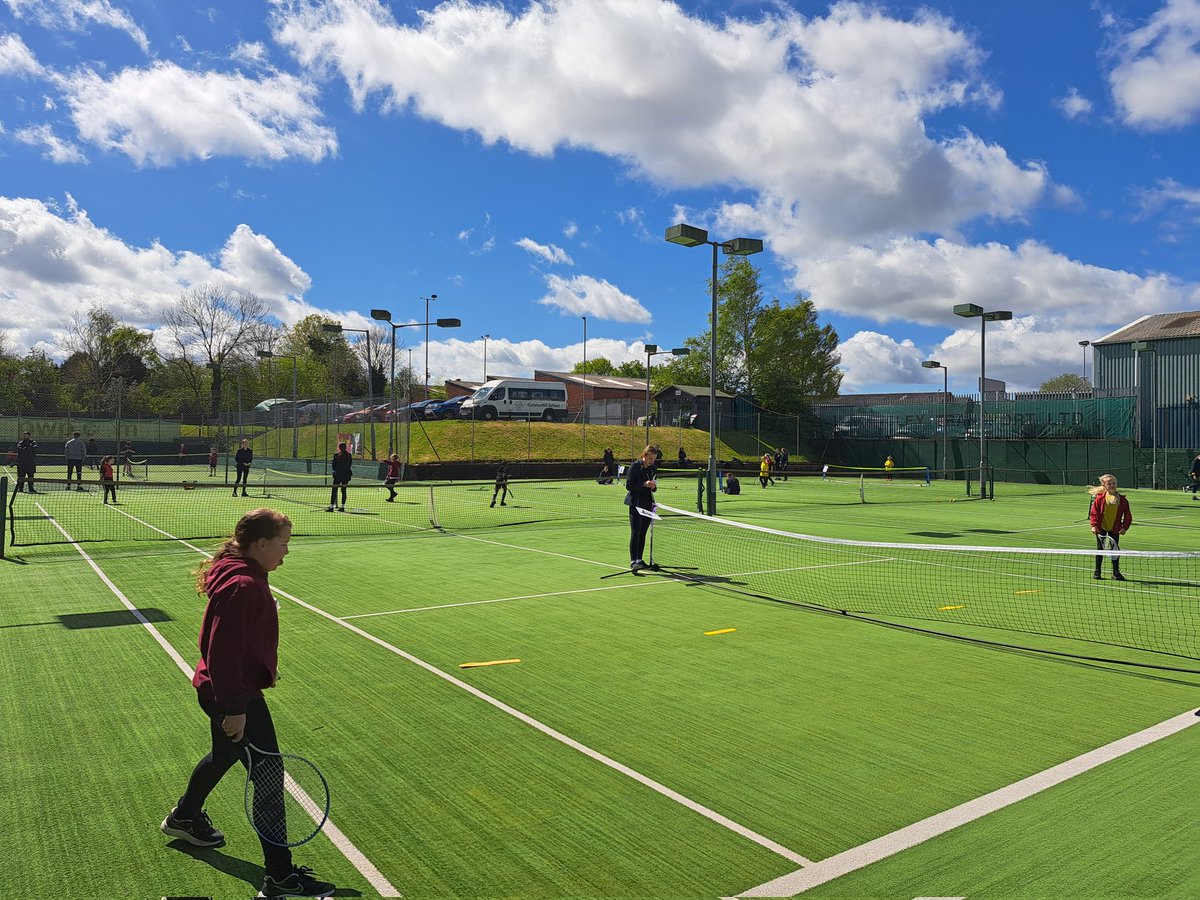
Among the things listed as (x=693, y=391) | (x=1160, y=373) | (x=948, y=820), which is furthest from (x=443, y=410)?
(x=948, y=820)

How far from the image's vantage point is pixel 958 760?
19.3 ft

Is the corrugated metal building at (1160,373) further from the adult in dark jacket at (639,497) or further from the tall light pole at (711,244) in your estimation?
the adult in dark jacket at (639,497)

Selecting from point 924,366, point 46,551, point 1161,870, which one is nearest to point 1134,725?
point 1161,870

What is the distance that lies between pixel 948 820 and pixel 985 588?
895 cm

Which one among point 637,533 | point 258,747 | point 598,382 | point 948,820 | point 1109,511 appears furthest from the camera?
point 598,382

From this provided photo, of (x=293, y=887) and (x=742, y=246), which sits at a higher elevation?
(x=742, y=246)

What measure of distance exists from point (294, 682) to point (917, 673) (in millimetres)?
5613

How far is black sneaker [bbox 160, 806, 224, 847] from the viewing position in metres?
4.49

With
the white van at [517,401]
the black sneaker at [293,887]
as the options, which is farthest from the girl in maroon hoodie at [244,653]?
the white van at [517,401]

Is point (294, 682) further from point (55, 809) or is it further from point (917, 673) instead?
point (917, 673)

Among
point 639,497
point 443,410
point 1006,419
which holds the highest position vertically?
point 443,410

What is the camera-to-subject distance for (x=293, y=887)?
402 cm

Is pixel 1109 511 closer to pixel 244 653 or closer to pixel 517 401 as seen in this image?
pixel 244 653

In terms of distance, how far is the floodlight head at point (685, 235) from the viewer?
2142 cm
